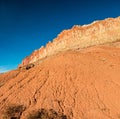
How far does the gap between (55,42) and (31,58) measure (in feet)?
78.0

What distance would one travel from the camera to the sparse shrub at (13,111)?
47.8 ft

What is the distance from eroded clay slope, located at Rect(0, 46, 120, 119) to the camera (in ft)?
50.2

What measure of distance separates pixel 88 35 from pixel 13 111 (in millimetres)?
43430

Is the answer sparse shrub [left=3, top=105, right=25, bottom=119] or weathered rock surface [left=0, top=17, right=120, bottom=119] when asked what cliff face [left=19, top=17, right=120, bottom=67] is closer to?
weathered rock surface [left=0, top=17, right=120, bottom=119]

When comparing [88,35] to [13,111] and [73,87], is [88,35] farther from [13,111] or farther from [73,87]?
[13,111]

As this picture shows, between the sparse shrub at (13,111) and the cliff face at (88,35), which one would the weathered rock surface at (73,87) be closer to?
the sparse shrub at (13,111)

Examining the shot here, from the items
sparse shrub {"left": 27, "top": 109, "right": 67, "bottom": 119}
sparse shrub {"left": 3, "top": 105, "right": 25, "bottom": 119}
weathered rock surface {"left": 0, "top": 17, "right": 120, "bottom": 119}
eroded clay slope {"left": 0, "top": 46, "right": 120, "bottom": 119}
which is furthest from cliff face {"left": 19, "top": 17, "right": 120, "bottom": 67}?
sparse shrub {"left": 3, "top": 105, "right": 25, "bottom": 119}

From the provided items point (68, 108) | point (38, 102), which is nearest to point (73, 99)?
point (68, 108)

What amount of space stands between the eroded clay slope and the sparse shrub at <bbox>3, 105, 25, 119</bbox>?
339mm

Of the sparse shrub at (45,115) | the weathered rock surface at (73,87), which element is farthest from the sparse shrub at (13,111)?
the sparse shrub at (45,115)

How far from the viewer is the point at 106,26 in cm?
5269

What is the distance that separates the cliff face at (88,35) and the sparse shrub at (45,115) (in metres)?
29.5

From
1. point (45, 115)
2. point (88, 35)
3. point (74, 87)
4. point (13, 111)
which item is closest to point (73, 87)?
point (74, 87)

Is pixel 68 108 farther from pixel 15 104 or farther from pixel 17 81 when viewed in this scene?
pixel 17 81
